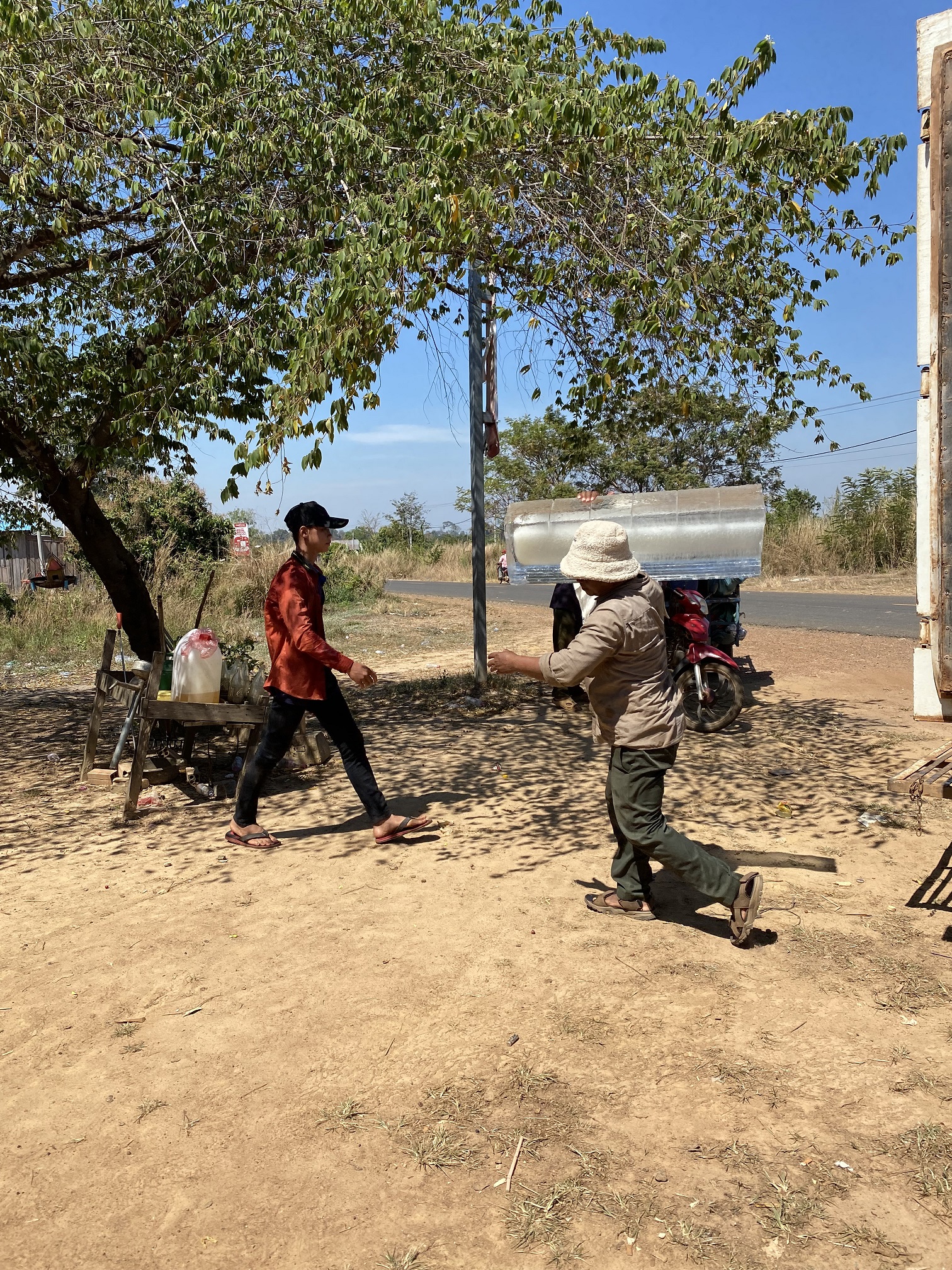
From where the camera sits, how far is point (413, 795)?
630 centimetres

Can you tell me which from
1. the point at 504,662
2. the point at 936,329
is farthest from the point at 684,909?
the point at 936,329

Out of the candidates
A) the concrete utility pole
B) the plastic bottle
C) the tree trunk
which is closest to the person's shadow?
the plastic bottle

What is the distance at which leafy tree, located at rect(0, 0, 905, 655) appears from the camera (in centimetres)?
576

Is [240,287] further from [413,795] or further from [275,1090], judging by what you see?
[275,1090]

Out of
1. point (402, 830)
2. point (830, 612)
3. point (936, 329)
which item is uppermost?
point (936, 329)

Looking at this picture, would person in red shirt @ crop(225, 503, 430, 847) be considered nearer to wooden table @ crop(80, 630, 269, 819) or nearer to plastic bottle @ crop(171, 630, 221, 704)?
wooden table @ crop(80, 630, 269, 819)

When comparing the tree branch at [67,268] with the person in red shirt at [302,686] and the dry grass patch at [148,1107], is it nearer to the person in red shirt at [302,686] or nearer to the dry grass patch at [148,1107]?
the person in red shirt at [302,686]

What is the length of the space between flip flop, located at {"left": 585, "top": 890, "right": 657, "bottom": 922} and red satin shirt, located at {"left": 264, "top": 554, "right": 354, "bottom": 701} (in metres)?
1.76

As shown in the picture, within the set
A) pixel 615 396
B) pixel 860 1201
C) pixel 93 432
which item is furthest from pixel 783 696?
pixel 860 1201

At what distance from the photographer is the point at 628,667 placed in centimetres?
392

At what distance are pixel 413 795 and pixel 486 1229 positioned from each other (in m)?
3.97

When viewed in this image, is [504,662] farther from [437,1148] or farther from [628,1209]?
[628,1209]

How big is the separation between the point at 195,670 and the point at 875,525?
23.3 meters

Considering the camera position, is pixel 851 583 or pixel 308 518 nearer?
pixel 308 518
